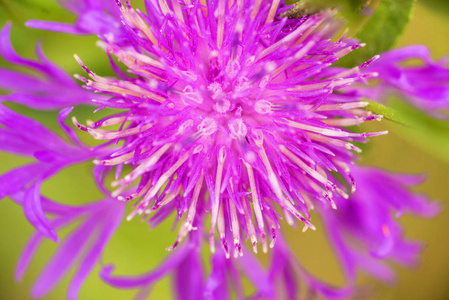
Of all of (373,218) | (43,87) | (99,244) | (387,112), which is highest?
(43,87)

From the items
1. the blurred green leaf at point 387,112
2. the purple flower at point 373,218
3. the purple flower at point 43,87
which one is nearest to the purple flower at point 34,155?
the purple flower at point 43,87

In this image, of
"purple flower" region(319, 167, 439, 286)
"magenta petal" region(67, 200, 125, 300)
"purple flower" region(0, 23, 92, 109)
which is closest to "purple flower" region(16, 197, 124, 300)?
"magenta petal" region(67, 200, 125, 300)

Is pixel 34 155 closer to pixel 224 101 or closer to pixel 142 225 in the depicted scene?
pixel 224 101

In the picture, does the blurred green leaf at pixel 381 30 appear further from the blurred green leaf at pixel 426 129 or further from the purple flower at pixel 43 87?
the purple flower at pixel 43 87

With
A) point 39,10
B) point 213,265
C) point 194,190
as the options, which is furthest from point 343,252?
point 39,10

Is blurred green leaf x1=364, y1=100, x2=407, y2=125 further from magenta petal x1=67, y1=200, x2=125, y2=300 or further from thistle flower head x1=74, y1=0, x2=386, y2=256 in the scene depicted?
magenta petal x1=67, y1=200, x2=125, y2=300

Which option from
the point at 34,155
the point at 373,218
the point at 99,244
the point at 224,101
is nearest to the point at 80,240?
the point at 99,244
